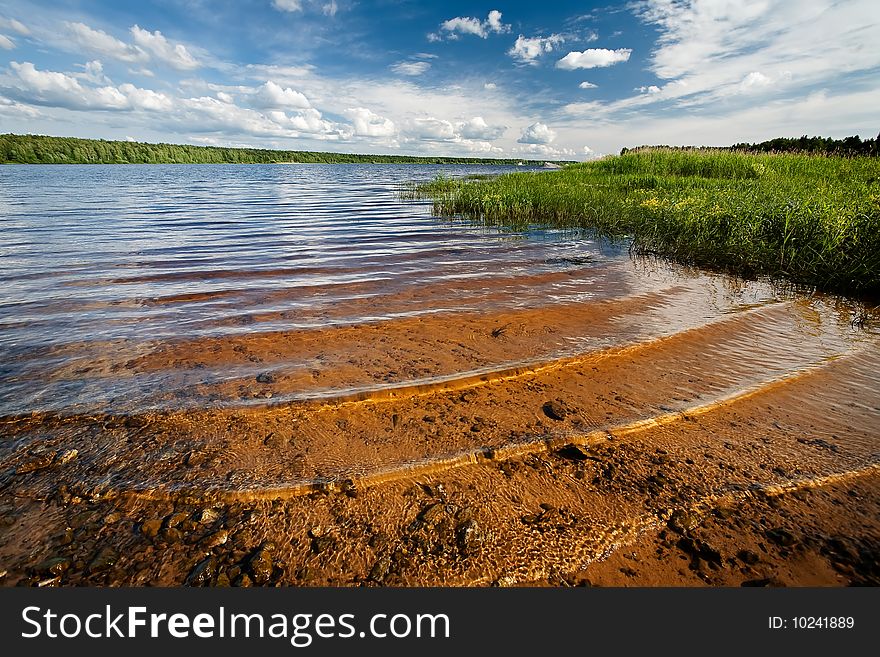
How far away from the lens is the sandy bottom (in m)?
2.02

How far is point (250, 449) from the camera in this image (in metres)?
2.87

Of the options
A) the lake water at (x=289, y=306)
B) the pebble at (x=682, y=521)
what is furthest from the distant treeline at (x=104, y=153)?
the pebble at (x=682, y=521)

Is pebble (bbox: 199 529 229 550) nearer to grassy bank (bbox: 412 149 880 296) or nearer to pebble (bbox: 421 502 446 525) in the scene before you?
pebble (bbox: 421 502 446 525)

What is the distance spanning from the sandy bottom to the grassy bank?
3.46m

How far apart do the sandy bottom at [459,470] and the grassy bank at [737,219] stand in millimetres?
3462

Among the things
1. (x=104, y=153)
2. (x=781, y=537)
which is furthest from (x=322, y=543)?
(x=104, y=153)

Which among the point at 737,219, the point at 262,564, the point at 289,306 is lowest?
the point at 289,306

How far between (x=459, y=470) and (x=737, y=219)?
→ 8.89m

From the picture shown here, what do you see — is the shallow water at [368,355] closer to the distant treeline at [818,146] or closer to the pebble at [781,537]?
the pebble at [781,537]

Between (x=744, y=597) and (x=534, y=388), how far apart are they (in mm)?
2064

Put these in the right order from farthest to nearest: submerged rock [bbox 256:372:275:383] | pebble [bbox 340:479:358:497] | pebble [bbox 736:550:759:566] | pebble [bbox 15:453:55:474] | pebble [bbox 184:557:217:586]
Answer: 1. submerged rock [bbox 256:372:275:383]
2. pebble [bbox 15:453:55:474]
3. pebble [bbox 340:479:358:497]
4. pebble [bbox 736:550:759:566]
5. pebble [bbox 184:557:217:586]

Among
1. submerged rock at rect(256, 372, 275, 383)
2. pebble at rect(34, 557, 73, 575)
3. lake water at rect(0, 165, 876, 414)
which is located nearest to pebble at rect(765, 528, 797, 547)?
lake water at rect(0, 165, 876, 414)

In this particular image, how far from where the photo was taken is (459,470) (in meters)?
2.70

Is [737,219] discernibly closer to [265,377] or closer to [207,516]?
[265,377]
